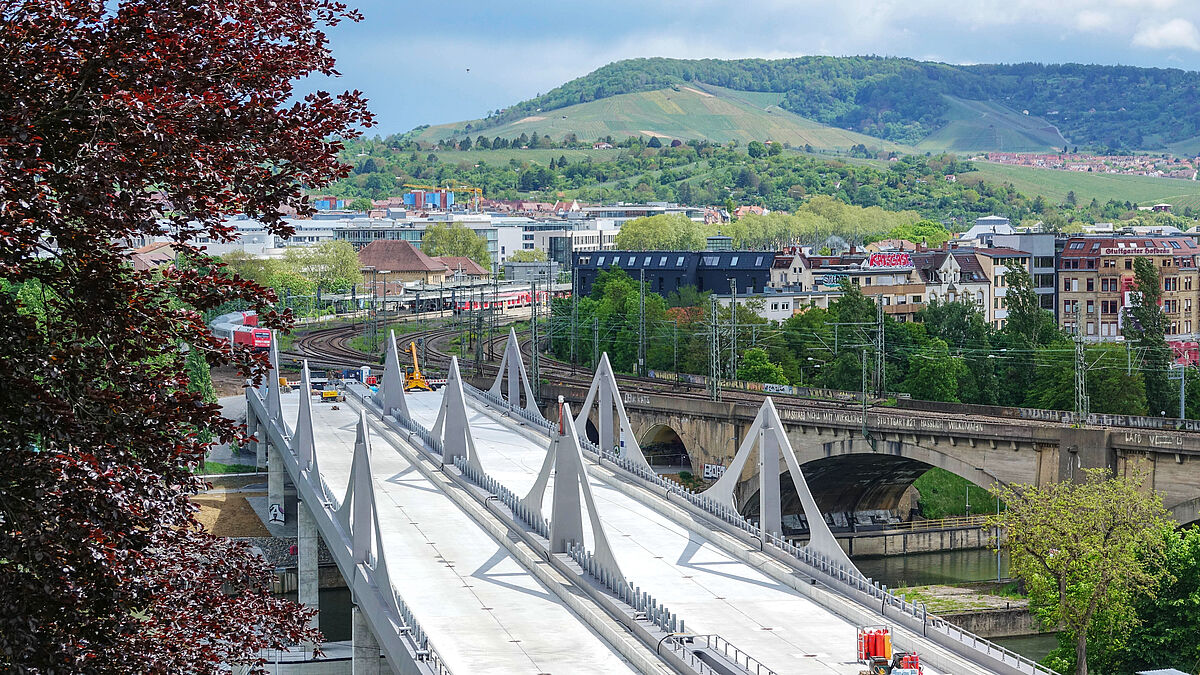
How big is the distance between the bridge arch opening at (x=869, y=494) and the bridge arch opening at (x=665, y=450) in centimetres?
1147

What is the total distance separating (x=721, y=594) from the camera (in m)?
51.0

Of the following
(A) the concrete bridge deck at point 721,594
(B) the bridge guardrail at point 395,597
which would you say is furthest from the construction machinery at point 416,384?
(A) the concrete bridge deck at point 721,594

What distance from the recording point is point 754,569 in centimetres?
5553

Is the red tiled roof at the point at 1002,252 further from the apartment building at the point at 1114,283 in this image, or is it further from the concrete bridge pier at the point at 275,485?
the concrete bridge pier at the point at 275,485

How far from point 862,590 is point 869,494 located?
5209 centimetres

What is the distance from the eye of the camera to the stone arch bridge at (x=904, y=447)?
74.4 m

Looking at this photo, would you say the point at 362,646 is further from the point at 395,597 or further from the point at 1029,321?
the point at 1029,321

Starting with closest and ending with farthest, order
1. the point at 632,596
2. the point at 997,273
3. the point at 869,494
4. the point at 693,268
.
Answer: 1. the point at 632,596
2. the point at 869,494
3. the point at 997,273
4. the point at 693,268

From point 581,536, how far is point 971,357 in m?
62.8

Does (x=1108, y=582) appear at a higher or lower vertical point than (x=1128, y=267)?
lower

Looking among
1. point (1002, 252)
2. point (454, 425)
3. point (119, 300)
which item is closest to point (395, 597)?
point (119, 300)

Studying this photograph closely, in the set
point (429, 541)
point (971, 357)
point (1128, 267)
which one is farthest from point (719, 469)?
point (1128, 267)

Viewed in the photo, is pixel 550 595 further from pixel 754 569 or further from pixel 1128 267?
pixel 1128 267

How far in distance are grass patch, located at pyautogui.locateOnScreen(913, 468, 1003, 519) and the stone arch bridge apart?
9.40ft
